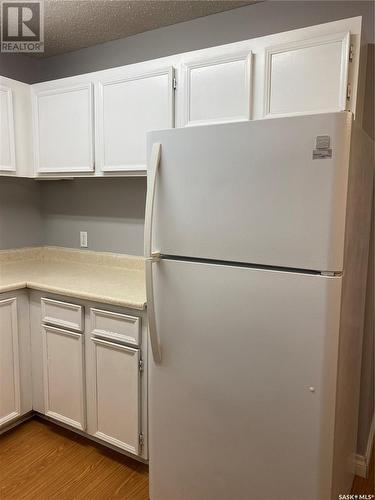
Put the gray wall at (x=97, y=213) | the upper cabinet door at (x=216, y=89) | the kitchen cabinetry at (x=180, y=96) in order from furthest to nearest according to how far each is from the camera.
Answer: the gray wall at (x=97, y=213) → the upper cabinet door at (x=216, y=89) → the kitchen cabinetry at (x=180, y=96)

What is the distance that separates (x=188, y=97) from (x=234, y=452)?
1610 mm

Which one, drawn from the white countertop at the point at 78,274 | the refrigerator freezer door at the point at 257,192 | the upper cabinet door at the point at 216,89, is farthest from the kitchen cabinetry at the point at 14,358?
the upper cabinet door at the point at 216,89

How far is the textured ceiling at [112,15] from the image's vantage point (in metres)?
2.06

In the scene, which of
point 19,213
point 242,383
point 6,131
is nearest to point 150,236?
point 242,383

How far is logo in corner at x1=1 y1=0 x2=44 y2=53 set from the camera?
2150 millimetres

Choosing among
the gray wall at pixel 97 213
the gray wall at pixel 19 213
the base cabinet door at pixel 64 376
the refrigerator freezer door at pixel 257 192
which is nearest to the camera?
the refrigerator freezer door at pixel 257 192

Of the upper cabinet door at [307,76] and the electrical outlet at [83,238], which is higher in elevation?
the upper cabinet door at [307,76]

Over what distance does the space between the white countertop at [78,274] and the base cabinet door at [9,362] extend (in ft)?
0.47

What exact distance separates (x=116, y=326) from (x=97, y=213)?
3.54 feet

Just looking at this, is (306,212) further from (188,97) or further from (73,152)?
(73,152)

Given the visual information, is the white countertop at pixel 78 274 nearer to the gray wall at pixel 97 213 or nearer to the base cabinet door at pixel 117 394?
the gray wall at pixel 97 213

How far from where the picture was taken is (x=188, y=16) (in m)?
2.21

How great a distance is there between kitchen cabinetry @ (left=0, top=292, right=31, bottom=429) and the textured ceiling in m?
1.63

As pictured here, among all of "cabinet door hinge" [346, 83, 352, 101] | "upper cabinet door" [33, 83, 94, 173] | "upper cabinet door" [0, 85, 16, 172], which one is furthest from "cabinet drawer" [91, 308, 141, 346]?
"cabinet door hinge" [346, 83, 352, 101]
